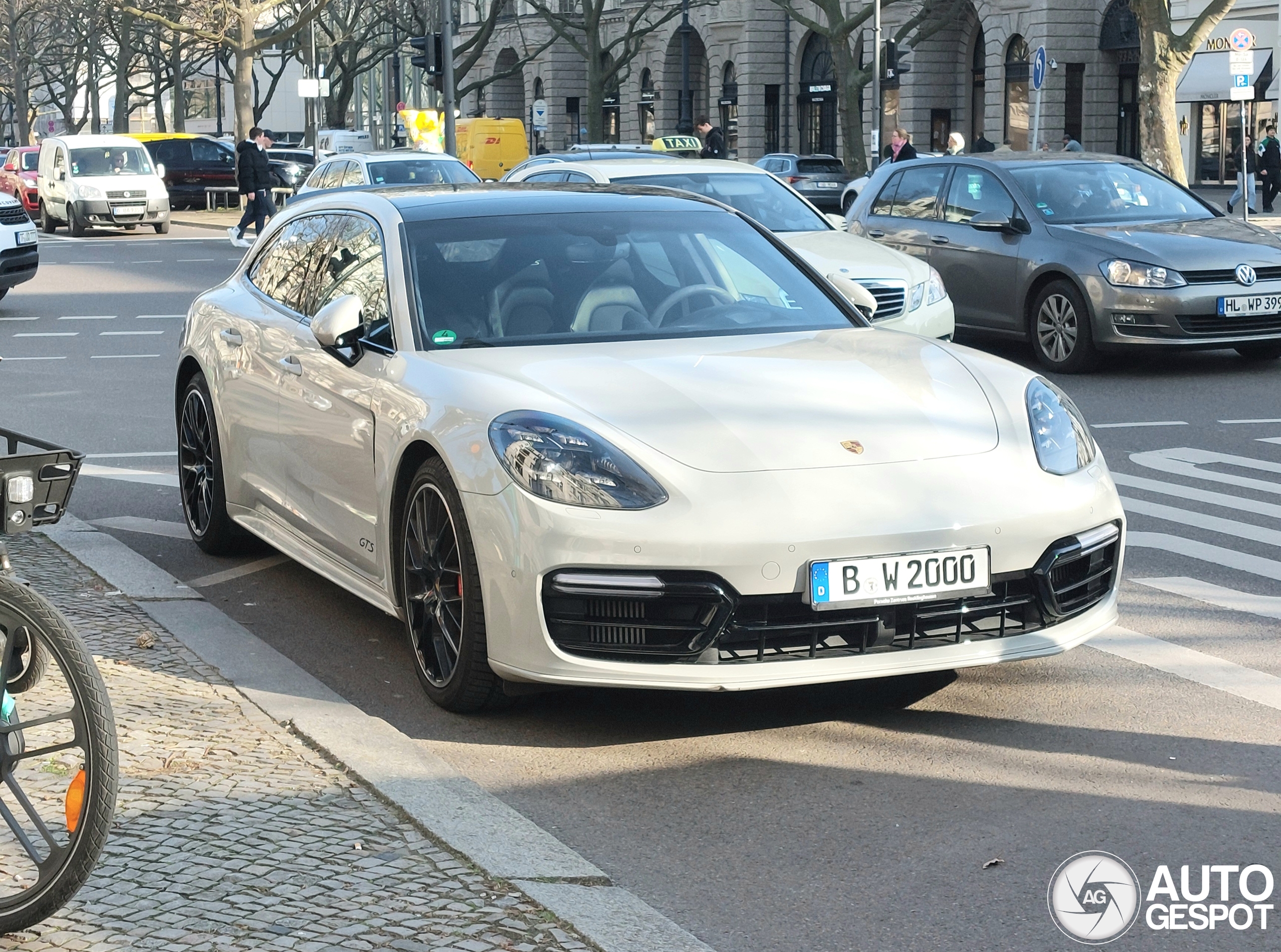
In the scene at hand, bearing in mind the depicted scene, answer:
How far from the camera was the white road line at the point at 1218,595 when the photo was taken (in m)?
6.25

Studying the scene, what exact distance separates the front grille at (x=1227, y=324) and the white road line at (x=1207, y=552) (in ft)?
17.1

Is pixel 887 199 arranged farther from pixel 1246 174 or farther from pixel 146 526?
pixel 1246 174

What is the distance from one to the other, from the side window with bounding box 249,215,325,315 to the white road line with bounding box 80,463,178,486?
2.11m

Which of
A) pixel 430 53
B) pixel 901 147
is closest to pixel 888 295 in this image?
pixel 901 147

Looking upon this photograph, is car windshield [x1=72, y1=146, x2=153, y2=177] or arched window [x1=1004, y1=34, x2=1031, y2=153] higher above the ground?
arched window [x1=1004, y1=34, x2=1031, y2=153]

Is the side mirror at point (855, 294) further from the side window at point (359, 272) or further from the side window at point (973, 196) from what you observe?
the side window at point (973, 196)

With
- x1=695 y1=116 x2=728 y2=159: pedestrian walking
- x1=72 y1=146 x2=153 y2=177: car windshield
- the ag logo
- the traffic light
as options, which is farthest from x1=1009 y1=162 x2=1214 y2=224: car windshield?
x1=72 y1=146 x2=153 y2=177: car windshield

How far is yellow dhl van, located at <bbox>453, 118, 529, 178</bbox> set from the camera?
51750mm

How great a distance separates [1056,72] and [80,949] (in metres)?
49.4

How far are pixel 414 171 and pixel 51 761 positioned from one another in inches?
802

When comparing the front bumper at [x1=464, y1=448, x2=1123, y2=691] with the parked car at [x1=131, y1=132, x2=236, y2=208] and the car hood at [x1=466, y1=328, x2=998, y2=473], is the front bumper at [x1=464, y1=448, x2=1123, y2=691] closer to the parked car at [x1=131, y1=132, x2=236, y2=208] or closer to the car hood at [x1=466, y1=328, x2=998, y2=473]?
the car hood at [x1=466, y1=328, x2=998, y2=473]

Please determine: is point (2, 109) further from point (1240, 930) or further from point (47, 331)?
point (1240, 930)

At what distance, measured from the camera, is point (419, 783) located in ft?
14.3

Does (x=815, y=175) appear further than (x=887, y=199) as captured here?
Yes
